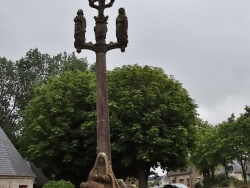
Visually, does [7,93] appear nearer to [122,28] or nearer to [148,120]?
[148,120]

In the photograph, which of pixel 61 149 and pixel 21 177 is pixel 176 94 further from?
pixel 21 177

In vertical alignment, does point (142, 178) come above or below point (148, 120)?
below

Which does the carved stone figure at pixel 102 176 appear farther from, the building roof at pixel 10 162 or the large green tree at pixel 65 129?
the building roof at pixel 10 162

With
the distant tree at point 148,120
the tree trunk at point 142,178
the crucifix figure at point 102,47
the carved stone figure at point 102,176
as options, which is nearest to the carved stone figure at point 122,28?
the crucifix figure at point 102,47

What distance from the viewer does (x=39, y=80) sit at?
47.2 meters

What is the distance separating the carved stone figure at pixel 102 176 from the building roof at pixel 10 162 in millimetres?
19397

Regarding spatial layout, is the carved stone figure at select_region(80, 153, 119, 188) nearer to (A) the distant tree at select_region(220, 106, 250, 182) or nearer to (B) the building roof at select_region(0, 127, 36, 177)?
(B) the building roof at select_region(0, 127, 36, 177)

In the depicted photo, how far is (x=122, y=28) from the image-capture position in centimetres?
1227

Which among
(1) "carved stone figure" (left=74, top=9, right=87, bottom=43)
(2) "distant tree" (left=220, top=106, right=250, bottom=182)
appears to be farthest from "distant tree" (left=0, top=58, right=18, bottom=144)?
(1) "carved stone figure" (left=74, top=9, right=87, bottom=43)

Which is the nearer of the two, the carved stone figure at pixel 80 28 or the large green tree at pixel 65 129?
the carved stone figure at pixel 80 28

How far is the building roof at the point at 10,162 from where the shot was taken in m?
28.5

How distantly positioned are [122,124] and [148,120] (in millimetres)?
2030

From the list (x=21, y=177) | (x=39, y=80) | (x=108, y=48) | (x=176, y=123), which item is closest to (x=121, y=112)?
(x=176, y=123)

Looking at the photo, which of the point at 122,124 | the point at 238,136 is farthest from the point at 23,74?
the point at 238,136
